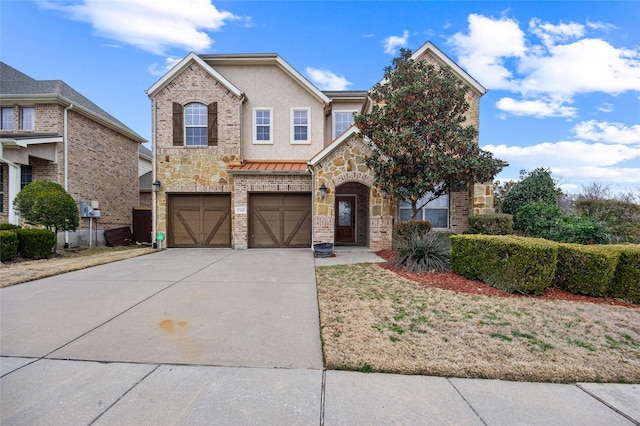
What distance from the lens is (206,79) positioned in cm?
1289

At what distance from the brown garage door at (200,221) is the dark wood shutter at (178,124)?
243 centimetres

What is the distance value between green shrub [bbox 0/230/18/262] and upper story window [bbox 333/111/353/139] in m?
12.2

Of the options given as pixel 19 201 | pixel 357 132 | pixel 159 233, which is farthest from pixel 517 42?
pixel 19 201

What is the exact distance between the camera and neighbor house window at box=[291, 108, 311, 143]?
13438mm

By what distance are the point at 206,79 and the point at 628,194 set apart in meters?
20.1

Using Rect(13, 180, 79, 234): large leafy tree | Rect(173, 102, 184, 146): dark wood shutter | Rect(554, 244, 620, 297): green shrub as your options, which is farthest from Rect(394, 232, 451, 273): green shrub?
Rect(13, 180, 79, 234): large leafy tree

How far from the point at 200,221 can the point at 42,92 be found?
27.9 ft

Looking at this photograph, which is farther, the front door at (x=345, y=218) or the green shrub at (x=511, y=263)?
the front door at (x=345, y=218)

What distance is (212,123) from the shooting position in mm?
12875

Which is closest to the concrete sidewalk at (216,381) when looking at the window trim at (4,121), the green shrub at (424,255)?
the green shrub at (424,255)

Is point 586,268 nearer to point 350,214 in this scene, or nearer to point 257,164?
point 350,214

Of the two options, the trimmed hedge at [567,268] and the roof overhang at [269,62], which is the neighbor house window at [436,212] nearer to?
the roof overhang at [269,62]

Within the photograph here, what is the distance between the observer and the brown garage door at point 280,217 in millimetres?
12719

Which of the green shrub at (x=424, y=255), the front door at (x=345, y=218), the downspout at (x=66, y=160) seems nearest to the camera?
the green shrub at (x=424, y=255)
